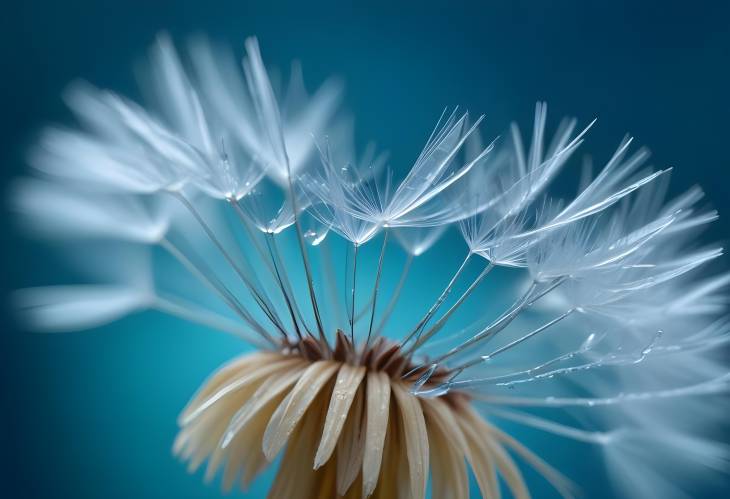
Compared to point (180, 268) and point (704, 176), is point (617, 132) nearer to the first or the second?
point (704, 176)

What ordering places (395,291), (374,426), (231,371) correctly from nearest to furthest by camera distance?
1. (374,426)
2. (231,371)
3. (395,291)

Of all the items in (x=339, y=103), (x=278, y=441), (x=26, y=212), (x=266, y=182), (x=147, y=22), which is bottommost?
(x=278, y=441)

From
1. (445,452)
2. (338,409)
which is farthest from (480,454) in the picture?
(338,409)

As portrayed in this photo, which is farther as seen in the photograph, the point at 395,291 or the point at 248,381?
the point at 395,291

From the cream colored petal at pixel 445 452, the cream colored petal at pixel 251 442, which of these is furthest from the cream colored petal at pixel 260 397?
the cream colored petal at pixel 445 452

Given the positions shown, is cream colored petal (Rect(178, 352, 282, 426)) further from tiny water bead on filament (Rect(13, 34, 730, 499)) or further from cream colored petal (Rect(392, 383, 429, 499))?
cream colored petal (Rect(392, 383, 429, 499))

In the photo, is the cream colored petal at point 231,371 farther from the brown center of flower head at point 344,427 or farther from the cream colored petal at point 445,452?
the cream colored petal at point 445,452

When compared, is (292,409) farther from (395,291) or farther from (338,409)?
(395,291)

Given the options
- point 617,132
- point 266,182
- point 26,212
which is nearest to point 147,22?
point 266,182
